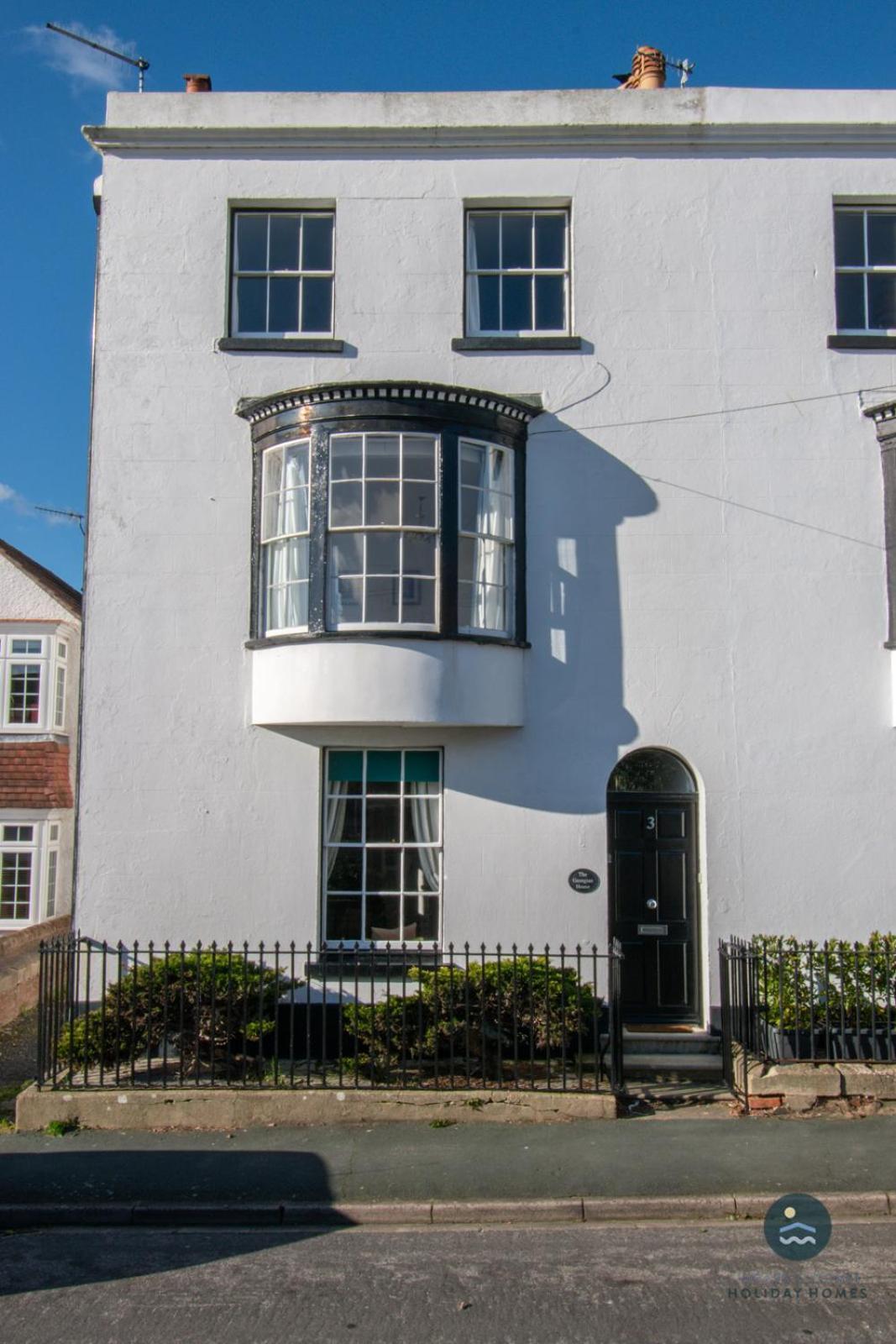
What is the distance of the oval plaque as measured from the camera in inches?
436

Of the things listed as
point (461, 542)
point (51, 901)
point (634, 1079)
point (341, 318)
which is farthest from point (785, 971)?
point (51, 901)

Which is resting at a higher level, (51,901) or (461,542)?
(461,542)

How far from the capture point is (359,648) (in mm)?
10828

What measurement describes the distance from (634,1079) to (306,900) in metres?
3.51

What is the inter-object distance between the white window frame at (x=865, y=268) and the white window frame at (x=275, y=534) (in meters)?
5.77

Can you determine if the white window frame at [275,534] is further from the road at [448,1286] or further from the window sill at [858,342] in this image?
the road at [448,1286]

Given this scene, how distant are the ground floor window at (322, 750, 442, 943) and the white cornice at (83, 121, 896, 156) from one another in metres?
6.43

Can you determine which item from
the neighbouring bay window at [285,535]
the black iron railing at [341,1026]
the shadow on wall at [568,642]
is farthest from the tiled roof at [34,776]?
the shadow on wall at [568,642]

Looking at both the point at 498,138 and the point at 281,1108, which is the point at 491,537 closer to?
the point at 498,138

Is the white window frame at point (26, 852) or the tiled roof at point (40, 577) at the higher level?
the tiled roof at point (40, 577)

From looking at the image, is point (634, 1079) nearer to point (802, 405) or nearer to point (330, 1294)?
point (330, 1294)

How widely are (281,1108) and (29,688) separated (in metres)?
13.4

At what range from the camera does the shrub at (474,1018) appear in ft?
31.2

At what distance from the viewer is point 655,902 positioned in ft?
37.1
